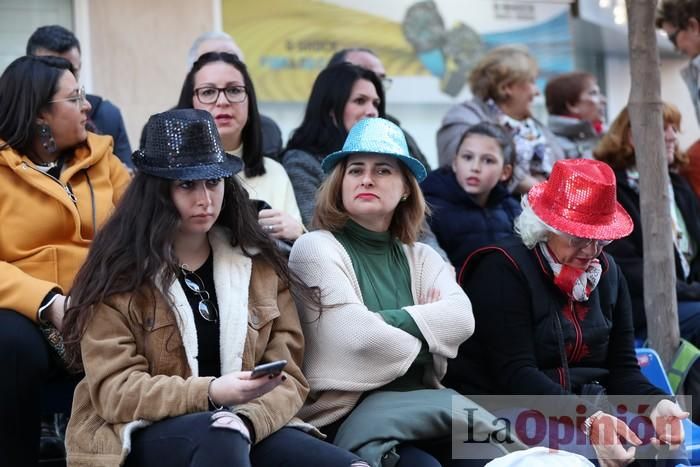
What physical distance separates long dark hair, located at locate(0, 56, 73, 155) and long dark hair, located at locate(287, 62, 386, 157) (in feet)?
4.76

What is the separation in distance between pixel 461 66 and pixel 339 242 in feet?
18.8

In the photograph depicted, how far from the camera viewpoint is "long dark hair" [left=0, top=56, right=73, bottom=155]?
468cm

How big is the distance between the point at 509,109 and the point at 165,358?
3.94m

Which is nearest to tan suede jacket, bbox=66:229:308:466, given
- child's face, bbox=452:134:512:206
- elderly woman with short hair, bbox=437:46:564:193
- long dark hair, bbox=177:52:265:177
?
long dark hair, bbox=177:52:265:177

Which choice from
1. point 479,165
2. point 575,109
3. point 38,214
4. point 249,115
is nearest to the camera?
point 38,214

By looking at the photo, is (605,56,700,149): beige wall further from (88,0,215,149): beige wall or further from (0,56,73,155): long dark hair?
(0,56,73,155): long dark hair

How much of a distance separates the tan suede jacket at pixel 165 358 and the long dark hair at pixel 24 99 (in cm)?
97

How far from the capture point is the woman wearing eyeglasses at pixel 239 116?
17.4 feet

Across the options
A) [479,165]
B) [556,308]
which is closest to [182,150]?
[556,308]

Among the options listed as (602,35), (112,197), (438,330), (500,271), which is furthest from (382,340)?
(602,35)

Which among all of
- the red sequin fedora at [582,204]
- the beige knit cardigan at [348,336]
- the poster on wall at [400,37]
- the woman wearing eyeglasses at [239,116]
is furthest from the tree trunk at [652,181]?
the poster on wall at [400,37]

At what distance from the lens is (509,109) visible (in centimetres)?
734

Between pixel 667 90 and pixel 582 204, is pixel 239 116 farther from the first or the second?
pixel 667 90

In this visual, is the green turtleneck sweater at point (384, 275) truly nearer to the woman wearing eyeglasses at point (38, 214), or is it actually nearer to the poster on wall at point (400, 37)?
the woman wearing eyeglasses at point (38, 214)
